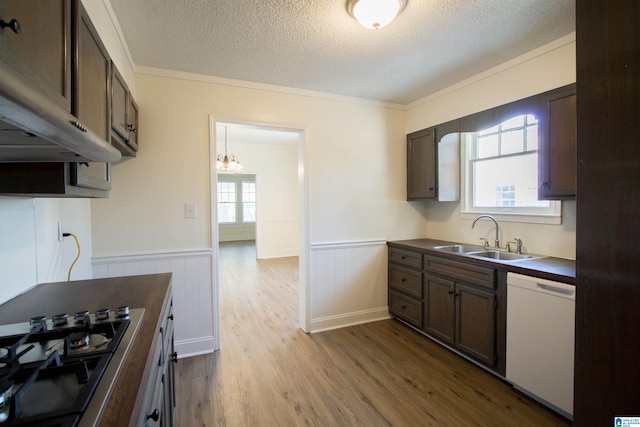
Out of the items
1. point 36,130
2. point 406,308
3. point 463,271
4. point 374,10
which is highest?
point 374,10

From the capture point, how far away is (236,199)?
9820 mm

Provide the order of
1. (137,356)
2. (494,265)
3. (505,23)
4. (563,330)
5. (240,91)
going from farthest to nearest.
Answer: (240,91), (494,265), (505,23), (563,330), (137,356)

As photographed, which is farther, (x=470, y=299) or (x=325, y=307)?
(x=325, y=307)

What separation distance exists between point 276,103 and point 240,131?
9.71 ft

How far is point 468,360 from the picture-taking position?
2.49m

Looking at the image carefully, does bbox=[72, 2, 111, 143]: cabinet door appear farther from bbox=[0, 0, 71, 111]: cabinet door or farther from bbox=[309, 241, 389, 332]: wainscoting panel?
bbox=[309, 241, 389, 332]: wainscoting panel

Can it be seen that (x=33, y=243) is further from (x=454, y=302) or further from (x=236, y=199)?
(x=236, y=199)

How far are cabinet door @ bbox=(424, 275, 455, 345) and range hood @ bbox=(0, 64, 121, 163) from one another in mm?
2605

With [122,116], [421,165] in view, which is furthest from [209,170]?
[421,165]

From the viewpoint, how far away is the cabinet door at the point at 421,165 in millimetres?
3168

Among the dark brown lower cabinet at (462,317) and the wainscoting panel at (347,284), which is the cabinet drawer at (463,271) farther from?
the wainscoting panel at (347,284)

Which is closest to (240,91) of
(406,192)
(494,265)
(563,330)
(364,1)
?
(364,1)

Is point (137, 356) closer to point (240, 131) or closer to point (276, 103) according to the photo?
point (276, 103)

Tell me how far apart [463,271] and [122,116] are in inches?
110
